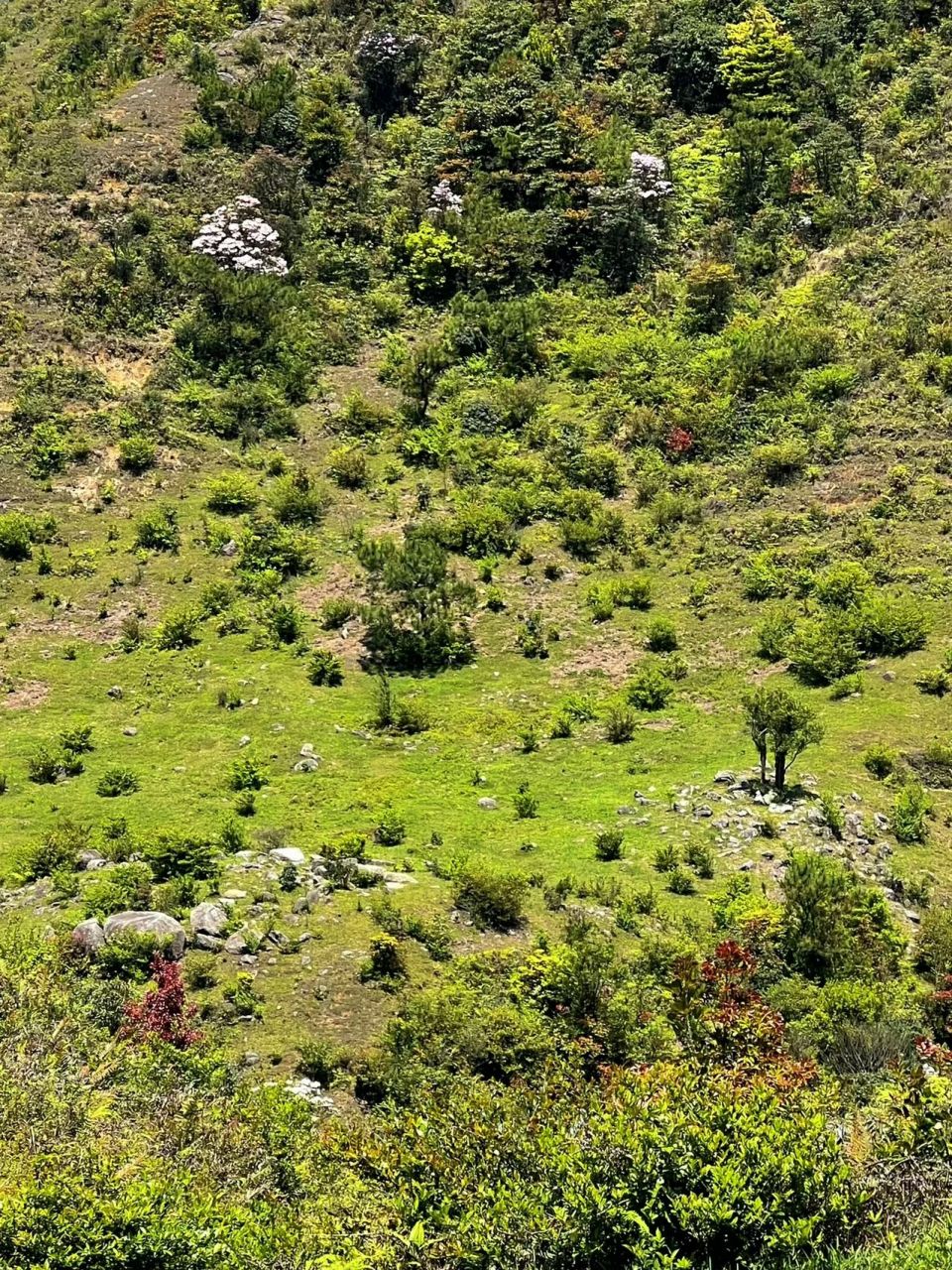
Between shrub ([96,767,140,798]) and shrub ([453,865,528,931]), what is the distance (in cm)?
779

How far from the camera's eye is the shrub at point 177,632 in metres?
26.4

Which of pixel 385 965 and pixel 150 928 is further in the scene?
pixel 385 965

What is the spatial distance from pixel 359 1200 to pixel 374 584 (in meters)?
20.8

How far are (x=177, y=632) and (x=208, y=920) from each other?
12.9m

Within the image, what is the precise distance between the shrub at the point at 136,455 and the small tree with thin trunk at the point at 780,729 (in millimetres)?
21505

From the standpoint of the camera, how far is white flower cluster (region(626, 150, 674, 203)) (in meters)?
41.0

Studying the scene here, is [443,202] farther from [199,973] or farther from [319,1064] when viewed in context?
[319,1064]

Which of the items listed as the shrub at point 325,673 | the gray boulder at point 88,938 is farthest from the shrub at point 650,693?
the gray boulder at point 88,938

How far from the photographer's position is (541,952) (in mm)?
14156

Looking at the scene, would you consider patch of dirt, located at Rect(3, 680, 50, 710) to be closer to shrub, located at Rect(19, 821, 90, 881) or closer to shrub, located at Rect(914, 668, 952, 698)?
shrub, located at Rect(19, 821, 90, 881)

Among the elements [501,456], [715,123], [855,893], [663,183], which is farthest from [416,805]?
[715,123]

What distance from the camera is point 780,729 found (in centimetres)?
1856

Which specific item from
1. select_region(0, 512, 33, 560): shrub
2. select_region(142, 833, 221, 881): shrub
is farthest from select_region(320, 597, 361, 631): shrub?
select_region(142, 833, 221, 881): shrub

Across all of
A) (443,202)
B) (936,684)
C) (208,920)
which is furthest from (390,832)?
(443,202)
